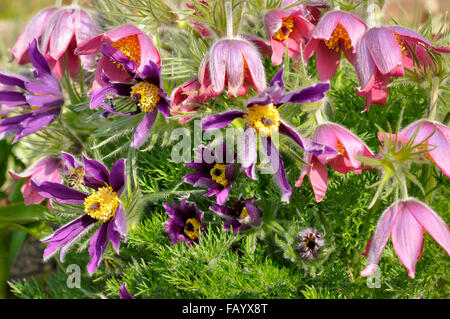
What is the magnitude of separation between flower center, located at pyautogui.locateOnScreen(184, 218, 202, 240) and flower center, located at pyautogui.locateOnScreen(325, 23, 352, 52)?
0.38 metres

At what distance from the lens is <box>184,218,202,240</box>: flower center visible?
811 millimetres

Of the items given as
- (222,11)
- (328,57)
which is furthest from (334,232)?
(222,11)

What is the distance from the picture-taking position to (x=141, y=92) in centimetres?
74

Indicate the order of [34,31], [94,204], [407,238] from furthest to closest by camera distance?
[34,31] < [94,204] < [407,238]

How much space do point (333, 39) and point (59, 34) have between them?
0.47m

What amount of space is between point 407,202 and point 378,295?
0.29 metres

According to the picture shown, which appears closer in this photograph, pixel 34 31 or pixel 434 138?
pixel 434 138

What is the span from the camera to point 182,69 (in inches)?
31.4

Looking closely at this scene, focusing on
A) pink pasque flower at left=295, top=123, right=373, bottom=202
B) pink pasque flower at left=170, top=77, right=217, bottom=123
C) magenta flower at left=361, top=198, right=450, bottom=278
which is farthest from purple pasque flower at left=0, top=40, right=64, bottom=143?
magenta flower at left=361, top=198, right=450, bottom=278

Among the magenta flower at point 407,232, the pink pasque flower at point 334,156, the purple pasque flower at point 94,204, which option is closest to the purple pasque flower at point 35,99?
the purple pasque flower at point 94,204

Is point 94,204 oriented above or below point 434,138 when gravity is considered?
below

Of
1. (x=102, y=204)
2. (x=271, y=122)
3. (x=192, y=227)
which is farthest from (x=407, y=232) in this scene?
(x=102, y=204)

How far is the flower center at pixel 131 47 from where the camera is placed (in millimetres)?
772

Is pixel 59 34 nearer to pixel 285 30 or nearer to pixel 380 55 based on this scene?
pixel 285 30
